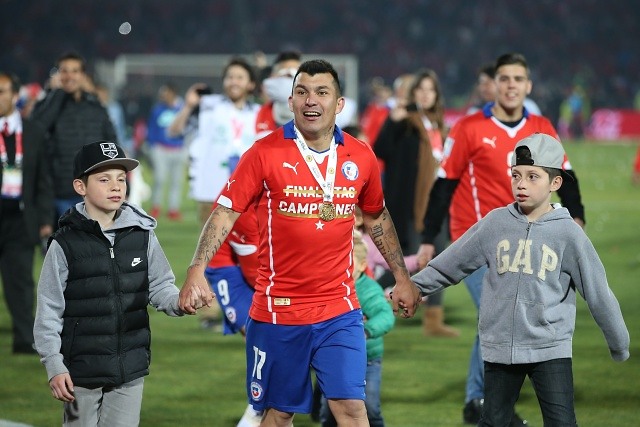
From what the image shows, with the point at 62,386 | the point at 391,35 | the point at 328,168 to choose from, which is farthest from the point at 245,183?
the point at 391,35

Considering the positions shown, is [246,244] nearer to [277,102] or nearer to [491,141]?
[277,102]

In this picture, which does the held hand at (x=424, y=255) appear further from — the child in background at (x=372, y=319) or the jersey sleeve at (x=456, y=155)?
the jersey sleeve at (x=456, y=155)

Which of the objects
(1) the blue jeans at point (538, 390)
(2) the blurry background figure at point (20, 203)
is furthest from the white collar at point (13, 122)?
(1) the blue jeans at point (538, 390)

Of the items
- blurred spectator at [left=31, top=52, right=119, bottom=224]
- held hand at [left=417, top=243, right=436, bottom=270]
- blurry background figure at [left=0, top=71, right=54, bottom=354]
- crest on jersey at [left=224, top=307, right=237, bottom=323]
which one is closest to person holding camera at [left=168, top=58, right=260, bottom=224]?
blurred spectator at [left=31, top=52, right=119, bottom=224]

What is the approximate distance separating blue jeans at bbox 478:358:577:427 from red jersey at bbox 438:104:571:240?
2.03 meters

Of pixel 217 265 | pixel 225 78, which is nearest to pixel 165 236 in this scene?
pixel 225 78

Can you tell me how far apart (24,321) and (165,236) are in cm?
938

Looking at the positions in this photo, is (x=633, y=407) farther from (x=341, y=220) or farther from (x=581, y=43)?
(x=581, y=43)

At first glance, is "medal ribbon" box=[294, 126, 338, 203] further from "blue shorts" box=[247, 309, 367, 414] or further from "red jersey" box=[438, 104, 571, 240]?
"red jersey" box=[438, 104, 571, 240]

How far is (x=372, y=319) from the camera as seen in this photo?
698 cm

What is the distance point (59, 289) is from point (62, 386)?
0.45m

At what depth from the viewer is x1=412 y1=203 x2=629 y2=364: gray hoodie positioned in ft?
19.3

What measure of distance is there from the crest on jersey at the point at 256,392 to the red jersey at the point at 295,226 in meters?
0.32

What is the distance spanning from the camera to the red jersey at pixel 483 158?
789 centimetres
